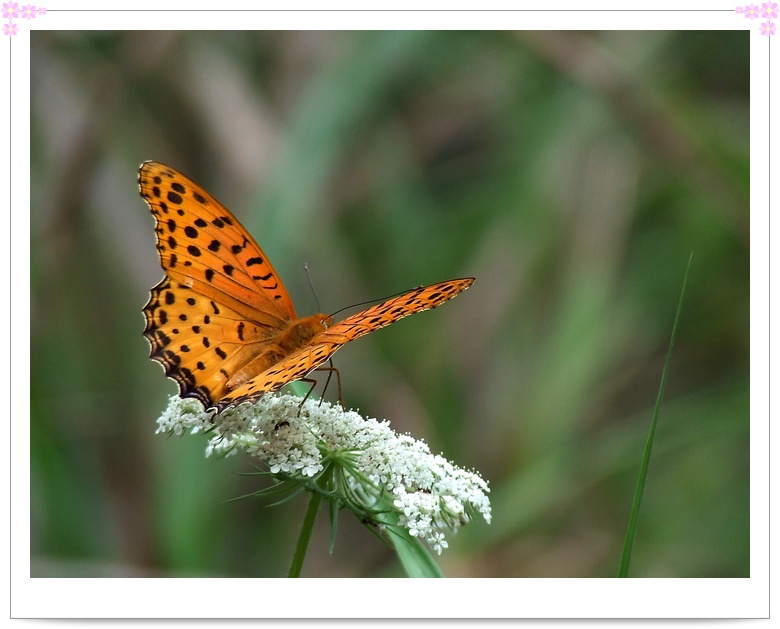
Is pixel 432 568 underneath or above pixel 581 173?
underneath

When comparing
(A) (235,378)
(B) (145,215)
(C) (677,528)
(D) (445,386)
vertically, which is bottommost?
(C) (677,528)
